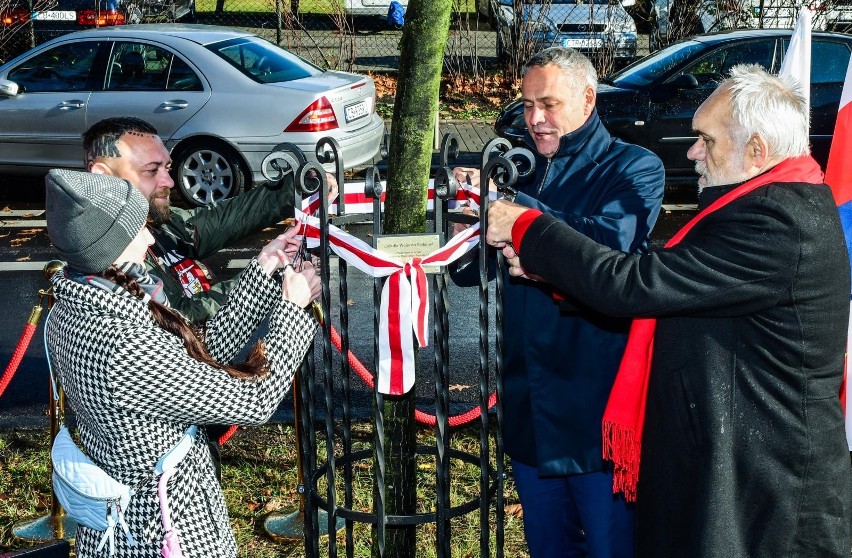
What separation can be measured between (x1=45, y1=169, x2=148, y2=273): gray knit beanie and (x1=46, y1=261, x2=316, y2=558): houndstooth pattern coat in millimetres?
84

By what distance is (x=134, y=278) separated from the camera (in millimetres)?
2686

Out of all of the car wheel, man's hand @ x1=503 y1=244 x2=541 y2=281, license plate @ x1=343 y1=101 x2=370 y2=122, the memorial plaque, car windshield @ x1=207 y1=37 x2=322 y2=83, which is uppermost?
car windshield @ x1=207 y1=37 x2=322 y2=83

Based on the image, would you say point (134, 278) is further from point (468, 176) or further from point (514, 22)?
point (514, 22)

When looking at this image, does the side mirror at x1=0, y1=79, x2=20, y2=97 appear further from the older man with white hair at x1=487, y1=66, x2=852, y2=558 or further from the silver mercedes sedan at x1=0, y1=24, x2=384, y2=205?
the older man with white hair at x1=487, y1=66, x2=852, y2=558

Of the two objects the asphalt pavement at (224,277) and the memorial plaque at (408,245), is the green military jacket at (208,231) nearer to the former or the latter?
the memorial plaque at (408,245)

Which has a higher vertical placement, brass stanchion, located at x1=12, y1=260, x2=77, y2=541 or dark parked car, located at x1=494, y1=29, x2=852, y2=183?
dark parked car, located at x1=494, y1=29, x2=852, y2=183

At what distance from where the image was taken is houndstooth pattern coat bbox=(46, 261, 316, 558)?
2.54m

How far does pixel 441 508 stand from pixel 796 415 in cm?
114

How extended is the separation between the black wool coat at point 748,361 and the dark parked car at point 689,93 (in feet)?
28.8

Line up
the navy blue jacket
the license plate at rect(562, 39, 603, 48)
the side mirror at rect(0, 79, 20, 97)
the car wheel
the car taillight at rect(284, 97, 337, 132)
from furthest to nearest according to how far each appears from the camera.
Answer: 1. the license plate at rect(562, 39, 603, 48)
2. the side mirror at rect(0, 79, 20, 97)
3. the car wheel
4. the car taillight at rect(284, 97, 337, 132)
5. the navy blue jacket

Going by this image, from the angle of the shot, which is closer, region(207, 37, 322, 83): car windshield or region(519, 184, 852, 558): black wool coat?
region(519, 184, 852, 558): black wool coat

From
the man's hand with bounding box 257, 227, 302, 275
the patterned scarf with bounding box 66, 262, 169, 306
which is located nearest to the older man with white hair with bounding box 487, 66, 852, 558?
the man's hand with bounding box 257, 227, 302, 275

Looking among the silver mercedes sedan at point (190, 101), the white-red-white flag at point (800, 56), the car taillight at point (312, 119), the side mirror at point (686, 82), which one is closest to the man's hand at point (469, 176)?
the white-red-white flag at point (800, 56)

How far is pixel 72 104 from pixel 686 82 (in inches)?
261
